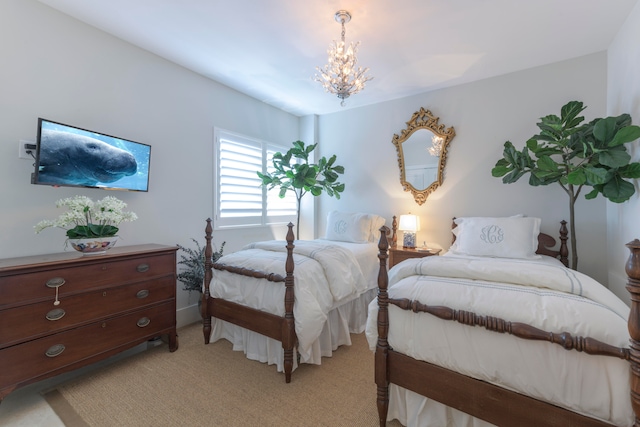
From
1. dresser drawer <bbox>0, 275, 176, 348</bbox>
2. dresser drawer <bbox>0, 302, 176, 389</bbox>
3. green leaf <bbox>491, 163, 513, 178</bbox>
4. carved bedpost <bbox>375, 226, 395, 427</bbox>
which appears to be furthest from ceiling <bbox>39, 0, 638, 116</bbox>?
dresser drawer <bbox>0, 302, 176, 389</bbox>

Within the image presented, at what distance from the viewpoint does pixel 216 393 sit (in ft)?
6.75

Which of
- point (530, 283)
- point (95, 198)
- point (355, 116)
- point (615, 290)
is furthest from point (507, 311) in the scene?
point (355, 116)

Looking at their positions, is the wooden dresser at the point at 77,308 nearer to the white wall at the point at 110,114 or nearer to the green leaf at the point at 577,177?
the white wall at the point at 110,114

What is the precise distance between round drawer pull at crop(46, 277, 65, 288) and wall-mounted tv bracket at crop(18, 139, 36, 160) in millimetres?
1047

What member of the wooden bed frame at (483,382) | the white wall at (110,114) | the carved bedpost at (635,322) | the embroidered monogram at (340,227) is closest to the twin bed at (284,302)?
the wooden bed frame at (483,382)

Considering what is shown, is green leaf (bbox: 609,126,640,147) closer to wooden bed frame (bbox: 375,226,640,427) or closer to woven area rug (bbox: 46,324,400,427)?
wooden bed frame (bbox: 375,226,640,427)

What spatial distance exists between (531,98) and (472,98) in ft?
2.05

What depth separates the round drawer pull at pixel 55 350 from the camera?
6.22 feet

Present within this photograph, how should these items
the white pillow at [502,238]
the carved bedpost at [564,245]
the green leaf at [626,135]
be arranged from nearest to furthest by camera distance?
the green leaf at [626,135]
the white pillow at [502,238]
the carved bedpost at [564,245]

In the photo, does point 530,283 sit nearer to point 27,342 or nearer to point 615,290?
point 615,290

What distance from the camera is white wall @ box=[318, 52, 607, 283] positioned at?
9.86 ft

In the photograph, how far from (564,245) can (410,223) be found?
160 centimetres

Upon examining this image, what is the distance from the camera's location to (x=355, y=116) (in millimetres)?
4621

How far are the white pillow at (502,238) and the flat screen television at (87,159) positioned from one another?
3440 mm
